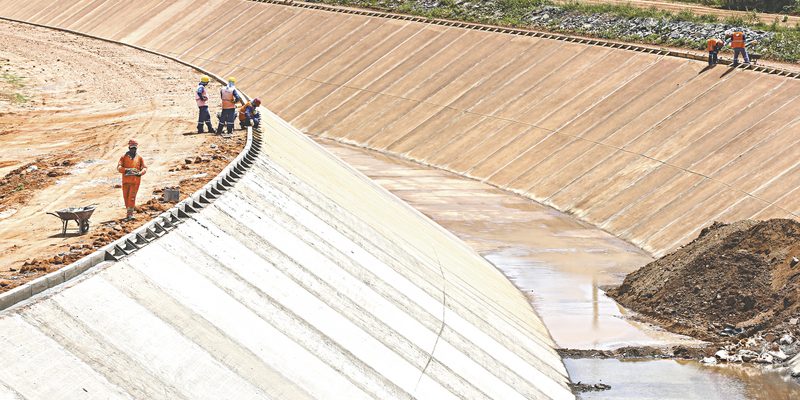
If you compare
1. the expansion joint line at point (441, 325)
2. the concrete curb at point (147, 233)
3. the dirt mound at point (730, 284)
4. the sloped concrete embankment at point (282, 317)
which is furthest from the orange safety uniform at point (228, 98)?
the dirt mound at point (730, 284)

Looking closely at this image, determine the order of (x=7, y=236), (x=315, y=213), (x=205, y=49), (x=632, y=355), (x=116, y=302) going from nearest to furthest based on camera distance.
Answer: (x=116, y=302) → (x=7, y=236) → (x=315, y=213) → (x=632, y=355) → (x=205, y=49)

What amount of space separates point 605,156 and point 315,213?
19.6 metres

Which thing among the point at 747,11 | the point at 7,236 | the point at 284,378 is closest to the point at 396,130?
the point at 747,11

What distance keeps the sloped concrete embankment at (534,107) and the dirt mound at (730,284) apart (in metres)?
5.19

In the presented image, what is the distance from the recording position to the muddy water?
2442cm

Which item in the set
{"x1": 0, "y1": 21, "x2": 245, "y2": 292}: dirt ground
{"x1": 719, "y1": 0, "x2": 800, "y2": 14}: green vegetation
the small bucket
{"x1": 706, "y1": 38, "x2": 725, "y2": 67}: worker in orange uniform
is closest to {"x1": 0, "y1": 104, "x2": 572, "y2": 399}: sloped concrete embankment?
the small bucket

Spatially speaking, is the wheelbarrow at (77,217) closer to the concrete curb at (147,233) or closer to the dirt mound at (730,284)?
the concrete curb at (147,233)

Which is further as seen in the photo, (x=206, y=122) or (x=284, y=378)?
(x=206, y=122)

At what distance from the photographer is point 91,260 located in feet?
54.0

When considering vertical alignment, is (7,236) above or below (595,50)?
above

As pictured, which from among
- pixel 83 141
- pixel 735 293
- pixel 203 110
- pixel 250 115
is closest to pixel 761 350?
pixel 735 293

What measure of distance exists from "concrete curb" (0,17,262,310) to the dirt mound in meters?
11.1

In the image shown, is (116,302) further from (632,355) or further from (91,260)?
(632,355)

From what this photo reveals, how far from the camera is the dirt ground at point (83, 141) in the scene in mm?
19703
